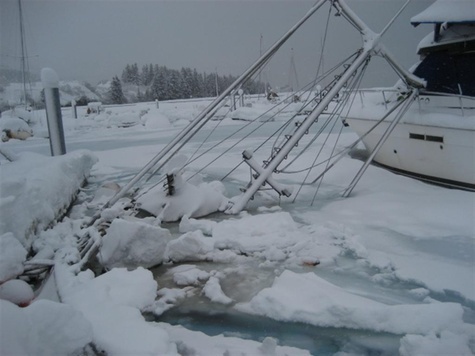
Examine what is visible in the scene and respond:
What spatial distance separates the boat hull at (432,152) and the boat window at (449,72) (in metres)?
0.88

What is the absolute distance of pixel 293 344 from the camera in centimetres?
254

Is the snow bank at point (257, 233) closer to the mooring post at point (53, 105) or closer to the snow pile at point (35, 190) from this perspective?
the snow pile at point (35, 190)

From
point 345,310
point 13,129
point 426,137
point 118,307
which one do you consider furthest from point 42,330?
point 13,129

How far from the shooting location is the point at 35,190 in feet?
14.0

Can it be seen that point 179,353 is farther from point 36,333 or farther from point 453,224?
point 453,224

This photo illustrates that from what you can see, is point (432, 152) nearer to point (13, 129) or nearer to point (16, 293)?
point (16, 293)

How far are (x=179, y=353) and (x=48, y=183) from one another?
373 cm

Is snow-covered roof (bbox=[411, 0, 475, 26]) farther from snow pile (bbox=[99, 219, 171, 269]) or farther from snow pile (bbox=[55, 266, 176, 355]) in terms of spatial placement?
snow pile (bbox=[55, 266, 176, 355])

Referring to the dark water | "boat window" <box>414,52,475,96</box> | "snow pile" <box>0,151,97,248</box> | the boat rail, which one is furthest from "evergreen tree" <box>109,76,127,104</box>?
the dark water

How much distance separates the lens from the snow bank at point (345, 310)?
8.68 feet

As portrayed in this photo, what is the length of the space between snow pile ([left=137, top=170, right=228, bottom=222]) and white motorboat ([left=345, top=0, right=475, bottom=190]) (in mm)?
2828

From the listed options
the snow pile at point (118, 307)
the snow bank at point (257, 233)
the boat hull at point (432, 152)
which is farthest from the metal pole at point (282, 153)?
the snow pile at point (118, 307)

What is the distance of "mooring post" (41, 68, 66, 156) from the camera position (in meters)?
7.36

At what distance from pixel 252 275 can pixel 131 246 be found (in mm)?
1242
